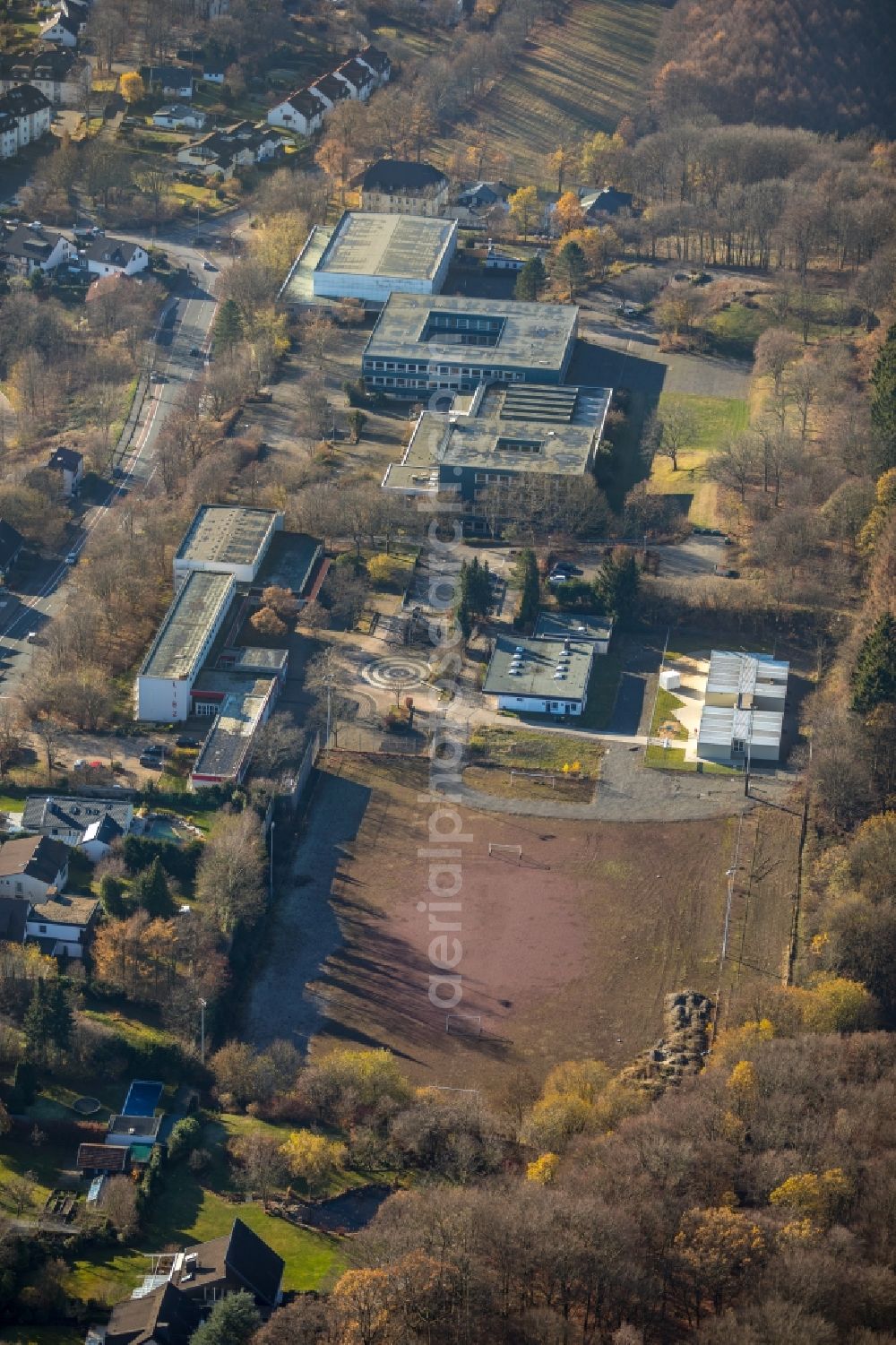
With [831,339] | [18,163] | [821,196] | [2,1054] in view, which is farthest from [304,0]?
[2,1054]

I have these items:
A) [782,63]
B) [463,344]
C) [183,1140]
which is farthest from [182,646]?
[782,63]

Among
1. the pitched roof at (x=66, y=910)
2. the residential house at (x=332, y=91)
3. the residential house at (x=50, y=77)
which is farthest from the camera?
the residential house at (x=332, y=91)

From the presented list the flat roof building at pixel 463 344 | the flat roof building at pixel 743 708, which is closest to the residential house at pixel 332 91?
the flat roof building at pixel 463 344

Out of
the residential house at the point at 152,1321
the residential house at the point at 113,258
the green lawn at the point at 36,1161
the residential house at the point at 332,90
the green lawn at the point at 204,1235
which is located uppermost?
the residential house at the point at 332,90

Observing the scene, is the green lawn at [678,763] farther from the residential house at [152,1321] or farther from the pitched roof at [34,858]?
the residential house at [152,1321]

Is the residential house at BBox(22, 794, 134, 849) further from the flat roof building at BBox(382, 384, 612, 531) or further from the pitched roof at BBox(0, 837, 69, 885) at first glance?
the flat roof building at BBox(382, 384, 612, 531)

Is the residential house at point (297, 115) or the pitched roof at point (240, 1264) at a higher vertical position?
the residential house at point (297, 115)
